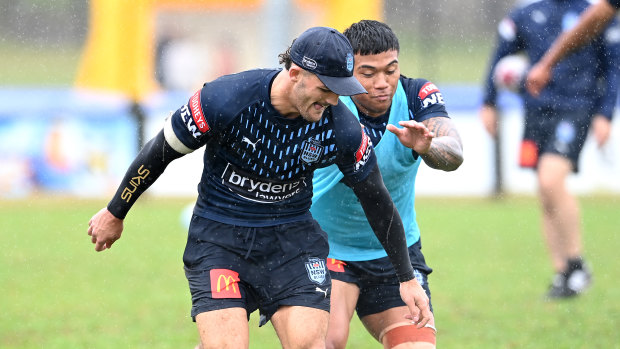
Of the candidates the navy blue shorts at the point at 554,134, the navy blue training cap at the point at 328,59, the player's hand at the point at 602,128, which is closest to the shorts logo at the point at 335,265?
the navy blue training cap at the point at 328,59

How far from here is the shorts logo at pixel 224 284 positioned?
4.38 metres

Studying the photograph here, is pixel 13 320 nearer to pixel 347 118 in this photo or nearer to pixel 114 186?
pixel 347 118

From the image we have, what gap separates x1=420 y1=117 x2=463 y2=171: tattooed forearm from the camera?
4.68 m

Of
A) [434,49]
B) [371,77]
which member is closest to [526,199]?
[434,49]

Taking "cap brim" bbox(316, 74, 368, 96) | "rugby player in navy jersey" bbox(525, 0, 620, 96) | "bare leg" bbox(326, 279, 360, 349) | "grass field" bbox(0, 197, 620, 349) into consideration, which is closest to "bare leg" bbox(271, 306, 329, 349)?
"bare leg" bbox(326, 279, 360, 349)

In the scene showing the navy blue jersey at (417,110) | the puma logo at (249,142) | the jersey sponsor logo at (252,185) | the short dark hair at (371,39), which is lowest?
the jersey sponsor logo at (252,185)

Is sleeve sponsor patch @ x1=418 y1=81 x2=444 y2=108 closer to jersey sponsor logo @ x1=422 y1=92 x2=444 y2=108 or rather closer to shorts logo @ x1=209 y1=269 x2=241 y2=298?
jersey sponsor logo @ x1=422 y1=92 x2=444 y2=108

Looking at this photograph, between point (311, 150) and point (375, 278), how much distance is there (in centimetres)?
104

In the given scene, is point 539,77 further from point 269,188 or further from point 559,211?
point 269,188

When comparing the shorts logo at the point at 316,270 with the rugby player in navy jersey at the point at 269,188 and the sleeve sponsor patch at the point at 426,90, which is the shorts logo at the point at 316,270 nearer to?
the rugby player in navy jersey at the point at 269,188

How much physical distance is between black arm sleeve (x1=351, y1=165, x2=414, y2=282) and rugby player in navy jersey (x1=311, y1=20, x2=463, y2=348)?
1.00ft

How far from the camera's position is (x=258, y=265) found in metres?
4.58

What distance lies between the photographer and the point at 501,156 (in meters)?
15.4

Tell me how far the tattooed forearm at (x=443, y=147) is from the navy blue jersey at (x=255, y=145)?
352 millimetres
